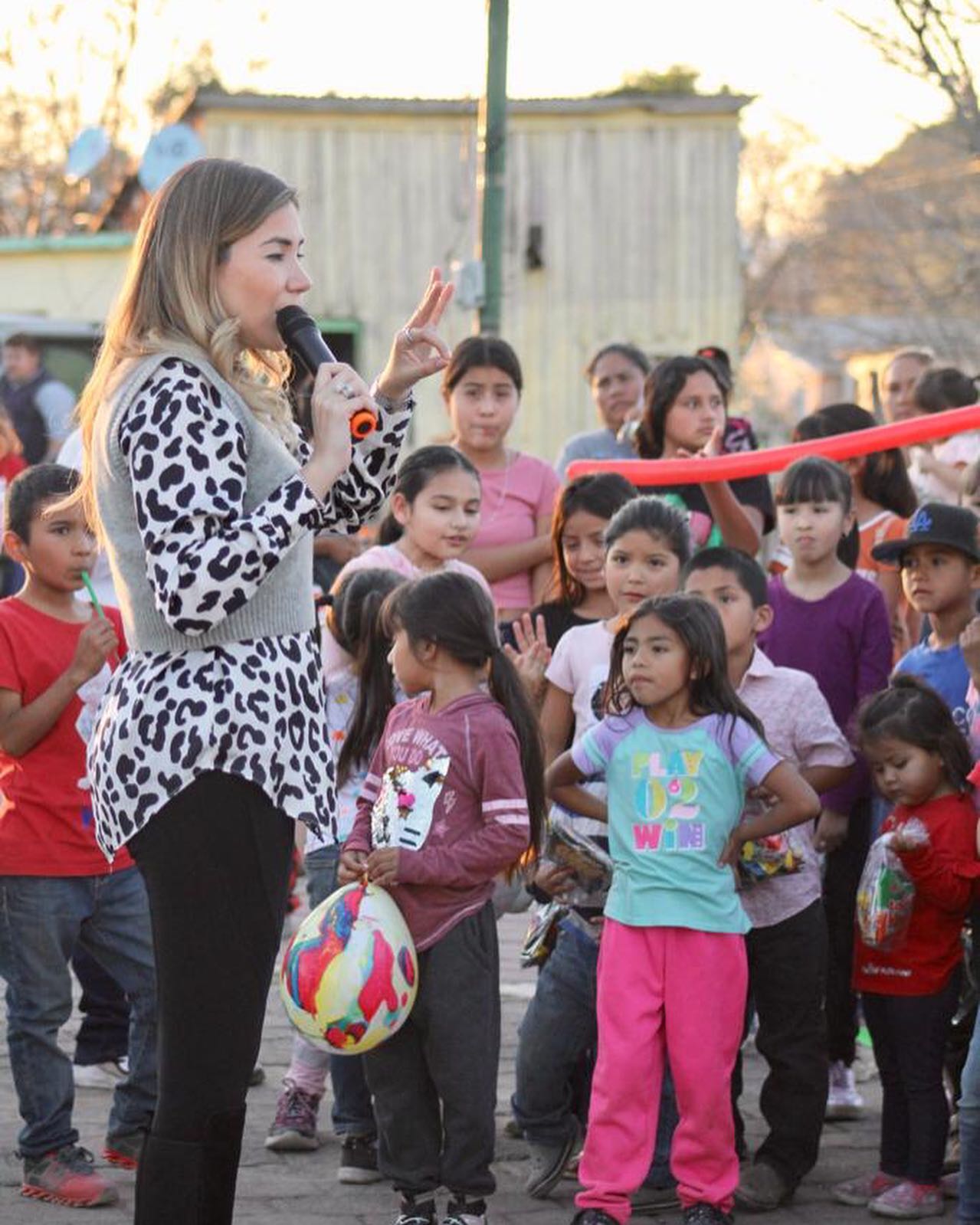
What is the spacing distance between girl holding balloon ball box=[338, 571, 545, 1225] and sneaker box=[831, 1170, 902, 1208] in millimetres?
945

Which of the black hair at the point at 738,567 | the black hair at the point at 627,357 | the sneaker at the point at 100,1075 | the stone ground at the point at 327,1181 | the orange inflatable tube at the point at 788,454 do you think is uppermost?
the black hair at the point at 627,357

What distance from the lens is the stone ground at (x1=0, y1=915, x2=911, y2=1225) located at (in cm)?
513

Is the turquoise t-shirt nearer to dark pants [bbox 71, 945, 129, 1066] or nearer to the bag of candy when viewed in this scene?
the bag of candy

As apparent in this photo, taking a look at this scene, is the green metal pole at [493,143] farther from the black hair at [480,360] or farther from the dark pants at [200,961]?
the dark pants at [200,961]

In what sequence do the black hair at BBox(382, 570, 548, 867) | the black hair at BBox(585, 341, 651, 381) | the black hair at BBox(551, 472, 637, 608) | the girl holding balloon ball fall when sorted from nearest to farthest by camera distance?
1. the girl holding balloon ball
2. the black hair at BBox(382, 570, 548, 867)
3. the black hair at BBox(551, 472, 637, 608)
4. the black hair at BBox(585, 341, 651, 381)

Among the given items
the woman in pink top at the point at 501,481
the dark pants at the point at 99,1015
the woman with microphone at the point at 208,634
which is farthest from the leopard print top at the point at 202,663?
the woman in pink top at the point at 501,481

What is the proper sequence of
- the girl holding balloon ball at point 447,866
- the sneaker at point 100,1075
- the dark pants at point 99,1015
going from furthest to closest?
the sneaker at point 100,1075
the dark pants at point 99,1015
the girl holding balloon ball at point 447,866

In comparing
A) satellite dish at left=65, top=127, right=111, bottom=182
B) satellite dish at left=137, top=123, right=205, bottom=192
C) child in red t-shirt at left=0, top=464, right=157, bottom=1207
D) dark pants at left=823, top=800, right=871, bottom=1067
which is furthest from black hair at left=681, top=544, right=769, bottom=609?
satellite dish at left=65, top=127, right=111, bottom=182

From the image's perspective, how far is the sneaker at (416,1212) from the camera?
4.95 m

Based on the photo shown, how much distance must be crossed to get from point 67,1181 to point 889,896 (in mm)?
2114

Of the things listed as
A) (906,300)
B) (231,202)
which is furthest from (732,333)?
(231,202)

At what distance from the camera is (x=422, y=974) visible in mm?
4965

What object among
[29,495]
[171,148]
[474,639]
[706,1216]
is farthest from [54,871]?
[171,148]

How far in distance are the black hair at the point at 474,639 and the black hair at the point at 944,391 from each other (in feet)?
10.9
